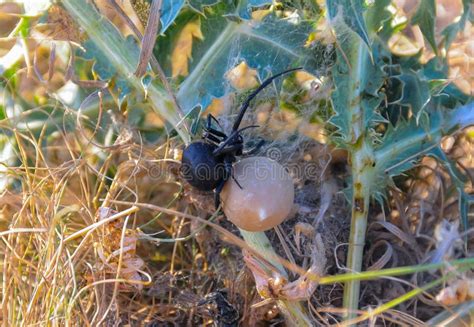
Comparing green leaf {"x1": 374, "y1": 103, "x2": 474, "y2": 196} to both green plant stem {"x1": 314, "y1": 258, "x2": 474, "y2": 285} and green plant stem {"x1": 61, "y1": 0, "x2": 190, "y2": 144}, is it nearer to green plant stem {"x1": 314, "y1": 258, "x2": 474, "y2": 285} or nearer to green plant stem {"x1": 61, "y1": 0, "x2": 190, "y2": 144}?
green plant stem {"x1": 314, "y1": 258, "x2": 474, "y2": 285}

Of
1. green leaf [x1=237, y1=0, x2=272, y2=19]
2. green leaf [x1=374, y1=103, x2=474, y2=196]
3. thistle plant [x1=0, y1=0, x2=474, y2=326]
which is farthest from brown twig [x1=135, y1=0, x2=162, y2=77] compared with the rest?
green leaf [x1=374, y1=103, x2=474, y2=196]

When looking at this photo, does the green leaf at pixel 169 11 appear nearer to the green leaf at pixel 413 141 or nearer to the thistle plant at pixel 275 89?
the thistle plant at pixel 275 89

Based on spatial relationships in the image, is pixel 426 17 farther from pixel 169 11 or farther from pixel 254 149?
pixel 169 11

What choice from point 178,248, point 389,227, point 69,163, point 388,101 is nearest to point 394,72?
point 388,101

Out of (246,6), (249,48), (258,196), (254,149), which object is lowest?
(254,149)

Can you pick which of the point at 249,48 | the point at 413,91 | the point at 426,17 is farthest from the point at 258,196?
the point at 426,17

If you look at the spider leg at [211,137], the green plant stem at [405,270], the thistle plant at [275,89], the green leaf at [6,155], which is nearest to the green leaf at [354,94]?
the thistle plant at [275,89]
